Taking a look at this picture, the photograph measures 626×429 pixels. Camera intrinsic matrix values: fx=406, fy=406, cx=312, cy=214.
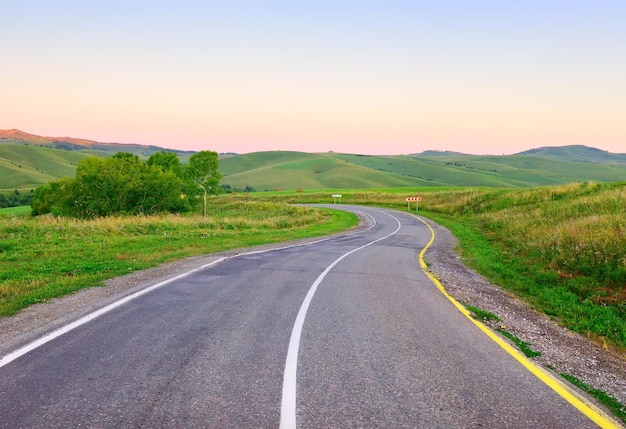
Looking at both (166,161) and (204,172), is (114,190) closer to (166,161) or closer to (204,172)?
(204,172)

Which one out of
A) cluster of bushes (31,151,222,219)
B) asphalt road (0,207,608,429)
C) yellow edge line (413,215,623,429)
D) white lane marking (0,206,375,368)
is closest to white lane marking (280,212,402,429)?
asphalt road (0,207,608,429)

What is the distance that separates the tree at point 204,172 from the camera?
190 feet

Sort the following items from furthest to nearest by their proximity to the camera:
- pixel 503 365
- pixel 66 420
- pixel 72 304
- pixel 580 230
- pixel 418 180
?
1. pixel 418 180
2. pixel 580 230
3. pixel 72 304
4. pixel 503 365
5. pixel 66 420

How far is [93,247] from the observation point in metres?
15.9

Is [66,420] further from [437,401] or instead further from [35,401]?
[437,401]

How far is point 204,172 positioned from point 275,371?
56094 mm

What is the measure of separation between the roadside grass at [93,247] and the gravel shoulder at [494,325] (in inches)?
26.0

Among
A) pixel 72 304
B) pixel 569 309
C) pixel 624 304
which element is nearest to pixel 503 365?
pixel 569 309

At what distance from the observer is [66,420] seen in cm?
380

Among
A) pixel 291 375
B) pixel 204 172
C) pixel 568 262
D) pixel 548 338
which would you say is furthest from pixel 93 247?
pixel 204 172

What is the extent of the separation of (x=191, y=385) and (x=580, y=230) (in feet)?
48.7

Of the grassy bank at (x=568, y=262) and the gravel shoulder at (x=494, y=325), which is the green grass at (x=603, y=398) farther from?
the grassy bank at (x=568, y=262)

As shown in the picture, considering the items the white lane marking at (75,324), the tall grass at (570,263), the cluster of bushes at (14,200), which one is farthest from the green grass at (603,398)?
the cluster of bushes at (14,200)

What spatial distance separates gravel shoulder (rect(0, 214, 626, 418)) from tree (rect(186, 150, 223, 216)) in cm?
4731
